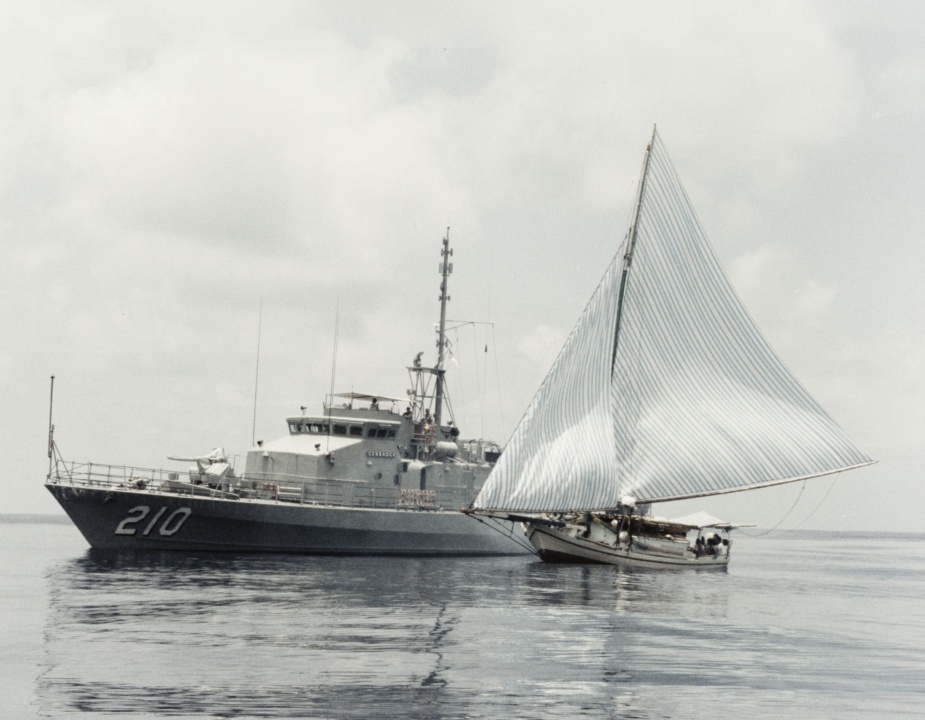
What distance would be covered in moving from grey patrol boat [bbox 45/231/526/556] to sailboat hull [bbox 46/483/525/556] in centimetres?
4

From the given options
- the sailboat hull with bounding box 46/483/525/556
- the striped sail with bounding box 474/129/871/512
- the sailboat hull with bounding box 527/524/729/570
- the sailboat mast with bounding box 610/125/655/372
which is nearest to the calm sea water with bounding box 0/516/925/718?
the sailboat hull with bounding box 46/483/525/556

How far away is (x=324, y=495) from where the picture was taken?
50.7 m

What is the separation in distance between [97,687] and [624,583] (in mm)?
26646

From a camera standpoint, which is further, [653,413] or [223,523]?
[653,413]

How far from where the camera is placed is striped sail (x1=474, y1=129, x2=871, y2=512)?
47.8 m

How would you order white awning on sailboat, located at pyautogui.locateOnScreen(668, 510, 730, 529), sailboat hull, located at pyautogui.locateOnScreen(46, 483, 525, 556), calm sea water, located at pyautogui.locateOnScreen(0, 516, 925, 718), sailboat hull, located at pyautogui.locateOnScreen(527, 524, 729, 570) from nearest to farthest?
1. calm sea water, located at pyautogui.locateOnScreen(0, 516, 925, 718)
2. sailboat hull, located at pyautogui.locateOnScreen(46, 483, 525, 556)
3. sailboat hull, located at pyautogui.locateOnScreen(527, 524, 729, 570)
4. white awning on sailboat, located at pyautogui.locateOnScreen(668, 510, 730, 529)

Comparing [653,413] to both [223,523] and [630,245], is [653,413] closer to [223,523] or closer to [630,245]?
[630,245]

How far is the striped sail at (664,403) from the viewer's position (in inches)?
1884

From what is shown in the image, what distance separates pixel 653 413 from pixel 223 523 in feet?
61.6

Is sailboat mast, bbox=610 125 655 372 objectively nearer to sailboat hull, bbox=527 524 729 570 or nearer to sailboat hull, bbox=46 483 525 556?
sailboat hull, bbox=527 524 729 570

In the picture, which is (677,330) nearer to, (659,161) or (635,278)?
(635,278)

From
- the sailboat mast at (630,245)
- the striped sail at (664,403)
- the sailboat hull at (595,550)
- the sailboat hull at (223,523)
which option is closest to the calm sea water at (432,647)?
the sailboat hull at (223,523)

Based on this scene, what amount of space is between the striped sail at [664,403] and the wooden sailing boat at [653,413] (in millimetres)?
50

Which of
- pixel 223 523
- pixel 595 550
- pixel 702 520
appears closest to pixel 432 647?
pixel 223 523
